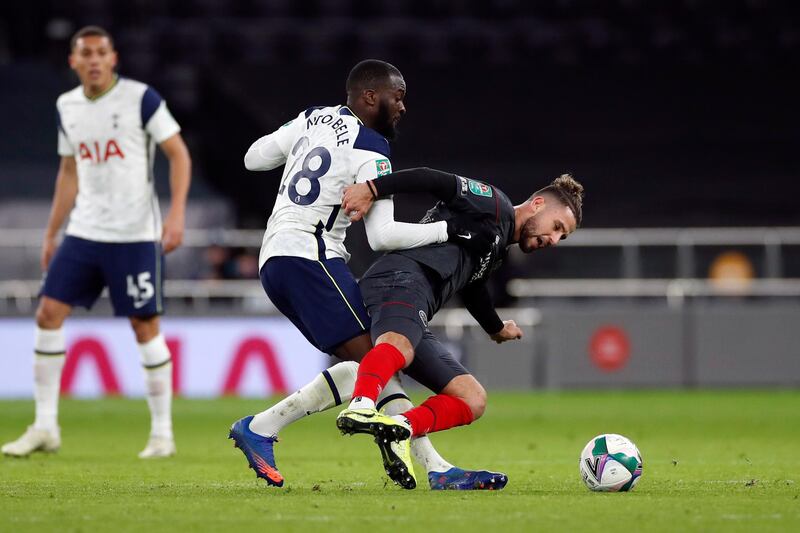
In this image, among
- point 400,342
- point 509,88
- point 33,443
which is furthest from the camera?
point 509,88

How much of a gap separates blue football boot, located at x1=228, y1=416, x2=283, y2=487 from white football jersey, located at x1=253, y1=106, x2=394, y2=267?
2.32ft

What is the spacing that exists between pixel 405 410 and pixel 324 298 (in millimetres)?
592

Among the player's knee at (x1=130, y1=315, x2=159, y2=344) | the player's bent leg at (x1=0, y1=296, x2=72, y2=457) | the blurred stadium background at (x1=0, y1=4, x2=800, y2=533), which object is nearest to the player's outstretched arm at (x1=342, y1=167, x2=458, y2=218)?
the blurred stadium background at (x1=0, y1=4, x2=800, y2=533)

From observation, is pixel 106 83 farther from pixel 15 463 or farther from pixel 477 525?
pixel 477 525

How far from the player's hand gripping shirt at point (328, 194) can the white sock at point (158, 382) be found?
238 cm

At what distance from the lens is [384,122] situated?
598 cm

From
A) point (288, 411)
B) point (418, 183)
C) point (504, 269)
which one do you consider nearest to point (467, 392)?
point (288, 411)

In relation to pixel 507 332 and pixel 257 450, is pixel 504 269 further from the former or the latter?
pixel 257 450

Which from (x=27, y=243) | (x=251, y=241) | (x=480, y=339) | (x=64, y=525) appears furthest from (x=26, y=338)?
(x=64, y=525)

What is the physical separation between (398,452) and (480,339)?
1034 centimetres

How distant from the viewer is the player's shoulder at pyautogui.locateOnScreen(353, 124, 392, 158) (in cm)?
581

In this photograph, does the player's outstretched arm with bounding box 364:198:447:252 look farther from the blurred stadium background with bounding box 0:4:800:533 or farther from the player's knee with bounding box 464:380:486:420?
the blurred stadium background with bounding box 0:4:800:533

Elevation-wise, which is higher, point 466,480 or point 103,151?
point 103,151

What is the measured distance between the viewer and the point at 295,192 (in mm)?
5871
